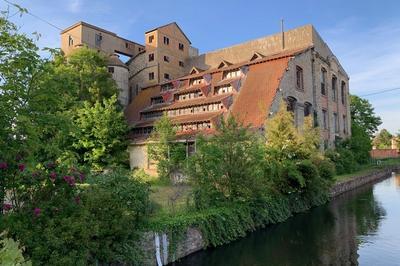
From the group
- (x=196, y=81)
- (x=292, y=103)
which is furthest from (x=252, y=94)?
(x=196, y=81)

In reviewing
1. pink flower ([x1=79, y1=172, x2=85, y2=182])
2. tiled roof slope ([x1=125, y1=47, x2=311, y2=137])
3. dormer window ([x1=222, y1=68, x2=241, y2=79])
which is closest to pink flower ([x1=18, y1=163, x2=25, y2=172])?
pink flower ([x1=79, y1=172, x2=85, y2=182])

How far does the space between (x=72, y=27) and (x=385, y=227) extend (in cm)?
3897

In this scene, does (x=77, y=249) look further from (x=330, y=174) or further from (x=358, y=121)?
(x=358, y=121)

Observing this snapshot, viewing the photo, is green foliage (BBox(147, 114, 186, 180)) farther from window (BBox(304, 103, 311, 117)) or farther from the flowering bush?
the flowering bush

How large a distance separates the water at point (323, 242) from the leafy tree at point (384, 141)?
3143 inches

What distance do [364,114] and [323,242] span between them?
53.2 metres

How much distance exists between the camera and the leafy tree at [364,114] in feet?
200

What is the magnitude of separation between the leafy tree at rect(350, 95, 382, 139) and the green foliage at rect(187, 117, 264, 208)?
1988 inches

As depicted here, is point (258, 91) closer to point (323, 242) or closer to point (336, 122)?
point (323, 242)

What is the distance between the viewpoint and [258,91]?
29562 mm

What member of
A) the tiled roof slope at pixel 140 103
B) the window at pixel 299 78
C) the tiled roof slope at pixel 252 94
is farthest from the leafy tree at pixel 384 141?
the tiled roof slope at pixel 140 103

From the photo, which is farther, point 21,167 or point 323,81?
point 323,81

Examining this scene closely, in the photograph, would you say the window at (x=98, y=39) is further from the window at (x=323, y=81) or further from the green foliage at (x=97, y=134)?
the window at (x=323, y=81)

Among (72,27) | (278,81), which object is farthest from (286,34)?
(72,27)
